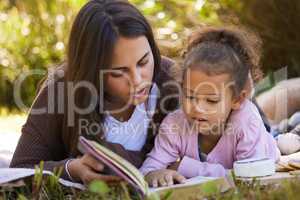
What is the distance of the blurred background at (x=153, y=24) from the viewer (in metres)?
5.95

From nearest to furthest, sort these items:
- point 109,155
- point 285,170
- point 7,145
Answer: point 109,155
point 285,170
point 7,145

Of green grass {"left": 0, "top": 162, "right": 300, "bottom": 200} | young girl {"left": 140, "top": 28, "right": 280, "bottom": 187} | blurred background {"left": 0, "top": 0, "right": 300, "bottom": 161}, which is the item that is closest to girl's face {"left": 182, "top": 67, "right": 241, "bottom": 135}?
young girl {"left": 140, "top": 28, "right": 280, "bottom": 187}

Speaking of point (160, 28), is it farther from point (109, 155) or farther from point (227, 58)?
point (109, 155)

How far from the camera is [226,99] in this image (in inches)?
120

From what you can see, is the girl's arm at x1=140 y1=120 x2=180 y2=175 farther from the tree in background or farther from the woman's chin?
the tree in background

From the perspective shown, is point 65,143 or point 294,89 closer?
point 65,143

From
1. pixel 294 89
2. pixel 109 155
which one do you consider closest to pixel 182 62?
pixel 109 155

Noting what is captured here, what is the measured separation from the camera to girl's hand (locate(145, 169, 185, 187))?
275cm

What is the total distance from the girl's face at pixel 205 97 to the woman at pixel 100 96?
0.58ft

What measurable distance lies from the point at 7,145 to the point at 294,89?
1.76 meters

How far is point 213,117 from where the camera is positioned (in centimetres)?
299

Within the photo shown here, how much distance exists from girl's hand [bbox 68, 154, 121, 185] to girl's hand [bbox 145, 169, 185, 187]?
0.46 ft

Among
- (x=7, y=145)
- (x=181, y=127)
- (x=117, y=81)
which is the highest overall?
(x=117, y=81)

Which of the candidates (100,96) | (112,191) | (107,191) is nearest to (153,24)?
(100,96)
